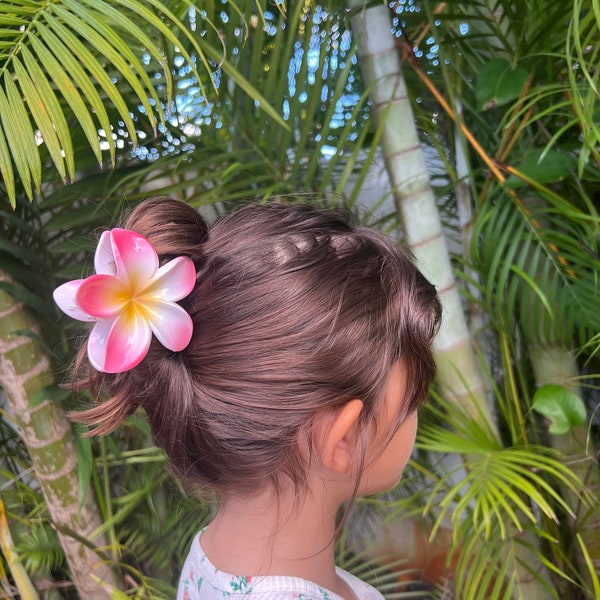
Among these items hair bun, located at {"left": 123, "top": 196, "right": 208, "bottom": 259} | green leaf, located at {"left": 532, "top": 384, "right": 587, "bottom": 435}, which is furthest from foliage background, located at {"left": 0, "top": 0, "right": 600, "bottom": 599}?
hair bun, located at {"left": 123, "top": 196, "right": 208, "bottom": 259}

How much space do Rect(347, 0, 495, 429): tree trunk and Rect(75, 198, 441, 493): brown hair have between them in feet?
1.07

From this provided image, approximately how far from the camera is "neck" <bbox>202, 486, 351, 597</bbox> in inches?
26.5

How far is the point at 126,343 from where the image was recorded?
601mm

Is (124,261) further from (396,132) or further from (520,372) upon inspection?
(520,372)

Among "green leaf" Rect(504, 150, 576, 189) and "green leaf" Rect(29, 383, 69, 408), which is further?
"green leaf" Rect(29, 383, 69, 408)

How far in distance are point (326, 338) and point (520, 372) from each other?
70 cm

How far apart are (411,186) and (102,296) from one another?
23.5 inches

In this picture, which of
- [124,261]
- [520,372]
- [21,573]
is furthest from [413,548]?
[124,261]

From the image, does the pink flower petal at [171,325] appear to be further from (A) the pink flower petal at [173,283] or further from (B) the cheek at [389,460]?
(B) the cheek at [389,460]

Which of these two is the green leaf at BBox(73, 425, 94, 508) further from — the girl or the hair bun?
the hair bun

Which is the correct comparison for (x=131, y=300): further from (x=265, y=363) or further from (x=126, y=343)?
(x=265, y=363)

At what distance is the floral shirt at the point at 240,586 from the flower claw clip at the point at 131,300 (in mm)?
259

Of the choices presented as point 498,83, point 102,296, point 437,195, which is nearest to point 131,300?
point 102,296

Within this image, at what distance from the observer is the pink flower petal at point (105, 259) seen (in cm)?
62
